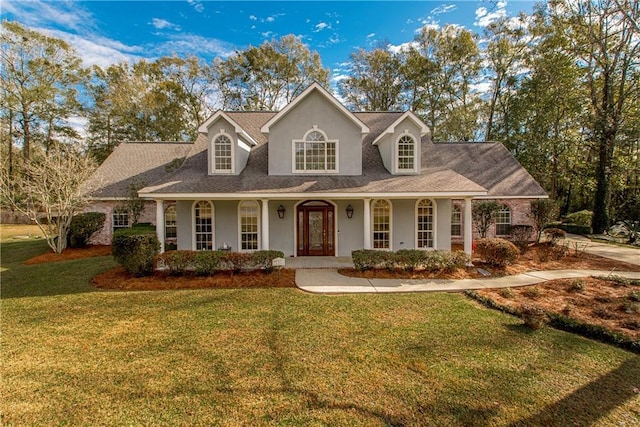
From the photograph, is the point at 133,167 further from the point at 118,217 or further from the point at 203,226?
the point at 203,226

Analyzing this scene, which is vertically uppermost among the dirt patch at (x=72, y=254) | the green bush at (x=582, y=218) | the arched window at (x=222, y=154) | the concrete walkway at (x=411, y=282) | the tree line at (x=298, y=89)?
the tree line at (x=298, y=89)

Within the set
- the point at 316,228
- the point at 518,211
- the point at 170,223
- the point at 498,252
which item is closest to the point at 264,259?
the point at 316,228

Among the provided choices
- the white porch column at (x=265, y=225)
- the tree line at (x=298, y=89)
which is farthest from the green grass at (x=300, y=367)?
the tree line at (x=298, y=89)

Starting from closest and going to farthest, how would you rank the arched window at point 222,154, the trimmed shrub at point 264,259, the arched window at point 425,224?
the trimmed shrub at point 264,259 → the arched window at point 222,154 → the arched window at point 425,224

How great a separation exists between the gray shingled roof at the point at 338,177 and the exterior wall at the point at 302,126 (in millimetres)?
772

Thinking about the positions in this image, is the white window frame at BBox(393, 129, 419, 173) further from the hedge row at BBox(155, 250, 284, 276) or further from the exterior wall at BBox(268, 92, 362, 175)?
the hedge row at BBox(155, 250, 284, 276)

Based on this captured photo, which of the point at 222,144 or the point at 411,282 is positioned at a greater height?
the point at 222,144

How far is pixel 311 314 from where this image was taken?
6781mm

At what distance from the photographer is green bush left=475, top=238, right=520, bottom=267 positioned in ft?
34.3

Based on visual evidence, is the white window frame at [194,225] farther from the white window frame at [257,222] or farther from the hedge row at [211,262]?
the hedge row at [211,262]

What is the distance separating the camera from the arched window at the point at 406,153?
514 inches

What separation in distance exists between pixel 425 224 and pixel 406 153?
348 centimetres

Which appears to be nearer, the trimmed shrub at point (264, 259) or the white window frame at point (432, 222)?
the trimmed shrub at point (264, 259)

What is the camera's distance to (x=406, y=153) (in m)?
13.2
